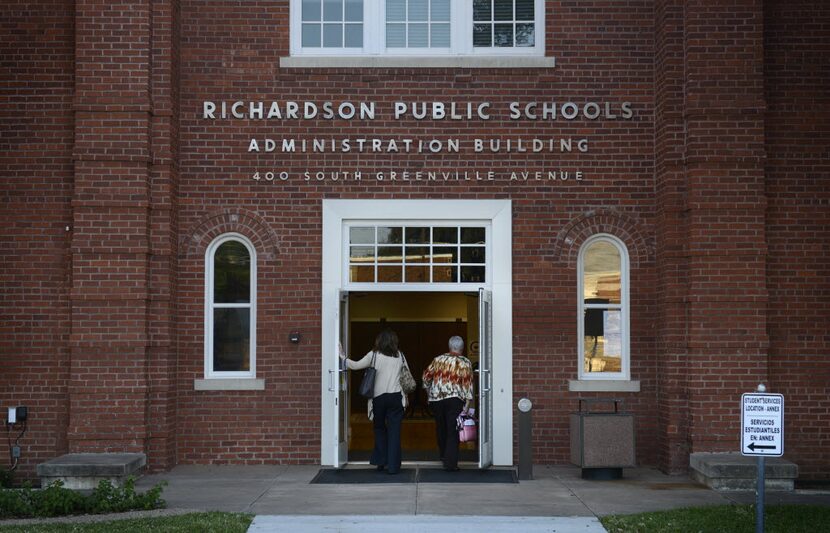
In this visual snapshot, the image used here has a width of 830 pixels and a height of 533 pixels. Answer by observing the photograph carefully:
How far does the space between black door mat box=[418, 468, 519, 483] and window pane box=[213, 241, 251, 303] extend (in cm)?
338

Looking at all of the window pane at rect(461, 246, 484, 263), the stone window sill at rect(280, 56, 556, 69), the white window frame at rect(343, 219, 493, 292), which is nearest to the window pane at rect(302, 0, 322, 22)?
the stone window sill at rect(280, 56, 556, 69)

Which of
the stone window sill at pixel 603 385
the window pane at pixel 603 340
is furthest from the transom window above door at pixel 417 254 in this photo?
the stone window sill at pixel 603 385

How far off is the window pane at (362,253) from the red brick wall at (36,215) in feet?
12.2

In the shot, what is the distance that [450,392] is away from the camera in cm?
1391

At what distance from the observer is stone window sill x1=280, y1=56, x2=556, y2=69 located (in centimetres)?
1475

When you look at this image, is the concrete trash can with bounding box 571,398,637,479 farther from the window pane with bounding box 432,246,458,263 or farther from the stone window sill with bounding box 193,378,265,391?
the stone window sill with bounding box 193,378,265,391

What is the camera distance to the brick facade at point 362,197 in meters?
13.8

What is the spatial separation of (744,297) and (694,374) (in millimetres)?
1160

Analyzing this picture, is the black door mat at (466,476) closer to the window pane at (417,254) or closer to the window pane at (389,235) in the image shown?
the window pane at (417,254)

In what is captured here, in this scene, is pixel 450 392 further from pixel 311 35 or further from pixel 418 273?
pixel 311 35

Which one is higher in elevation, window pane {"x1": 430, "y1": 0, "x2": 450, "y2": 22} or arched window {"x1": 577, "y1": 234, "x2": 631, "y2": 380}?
window pane {"x1": 430, "y1": 0, "x2": 450, "y2": 22}

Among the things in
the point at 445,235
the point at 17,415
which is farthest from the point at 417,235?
the point at 17,415

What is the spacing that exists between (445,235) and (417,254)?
46 centimetres

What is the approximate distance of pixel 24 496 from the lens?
11.5m
